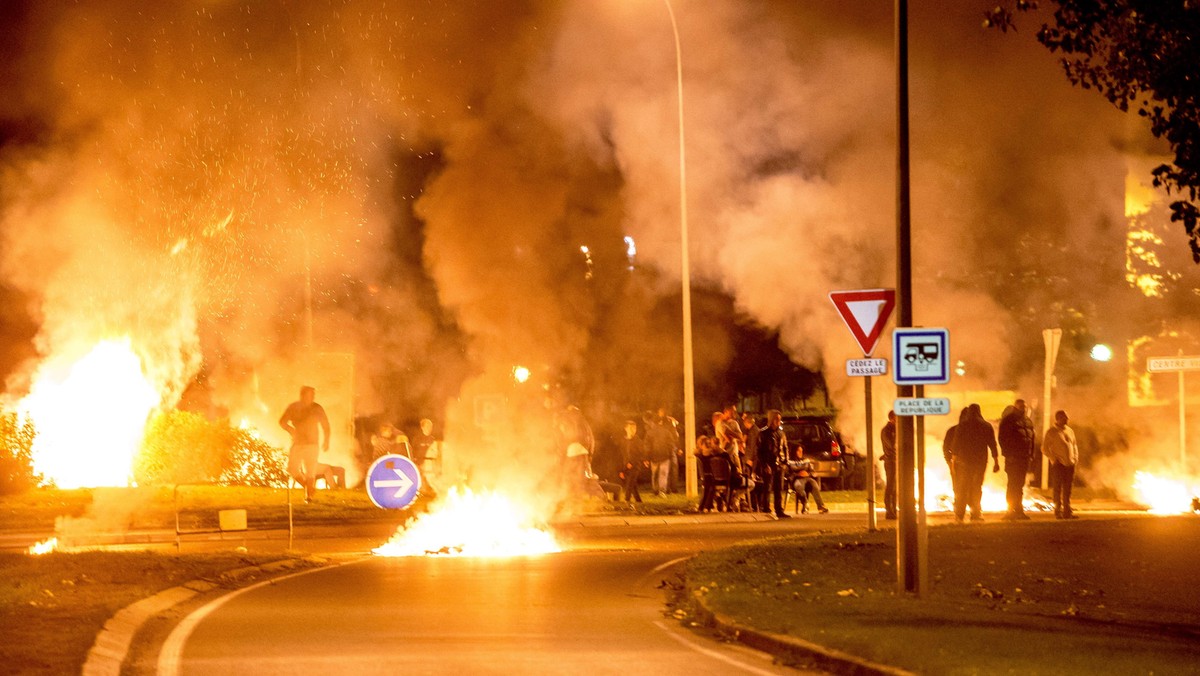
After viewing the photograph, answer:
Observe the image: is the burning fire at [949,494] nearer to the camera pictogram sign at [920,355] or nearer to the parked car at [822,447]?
the parked car at [822,447]

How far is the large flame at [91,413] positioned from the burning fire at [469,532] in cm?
1068

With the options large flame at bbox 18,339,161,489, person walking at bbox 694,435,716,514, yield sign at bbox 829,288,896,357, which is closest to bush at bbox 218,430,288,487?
large flame at bbox 18,339,161,489

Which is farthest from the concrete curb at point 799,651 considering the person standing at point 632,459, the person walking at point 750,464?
the person standing at point 632,459

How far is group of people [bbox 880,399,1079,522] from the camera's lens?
19.7 m

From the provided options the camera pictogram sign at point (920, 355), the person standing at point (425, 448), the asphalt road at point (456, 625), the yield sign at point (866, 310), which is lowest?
the asphalt road at point (456, 625)

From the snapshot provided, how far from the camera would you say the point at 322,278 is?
35375mm

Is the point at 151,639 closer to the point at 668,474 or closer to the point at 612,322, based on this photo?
the point at 668,474

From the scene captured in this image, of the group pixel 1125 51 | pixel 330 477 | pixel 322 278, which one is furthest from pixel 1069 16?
pixel 322 278

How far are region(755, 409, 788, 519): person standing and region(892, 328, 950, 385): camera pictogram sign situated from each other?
35.5 feet

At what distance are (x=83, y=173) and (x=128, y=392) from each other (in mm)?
4320

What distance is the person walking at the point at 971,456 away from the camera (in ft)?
64.4

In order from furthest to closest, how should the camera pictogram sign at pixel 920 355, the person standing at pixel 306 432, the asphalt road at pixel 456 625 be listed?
1. the person standing at pixel 306 432
2. the camera pictogram sign at pixel 920 355
3. the asphalt road at pixel 456 625

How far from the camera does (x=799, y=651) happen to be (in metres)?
9.46

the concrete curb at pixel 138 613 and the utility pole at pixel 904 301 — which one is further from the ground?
the utility pole at pixel 904 301
